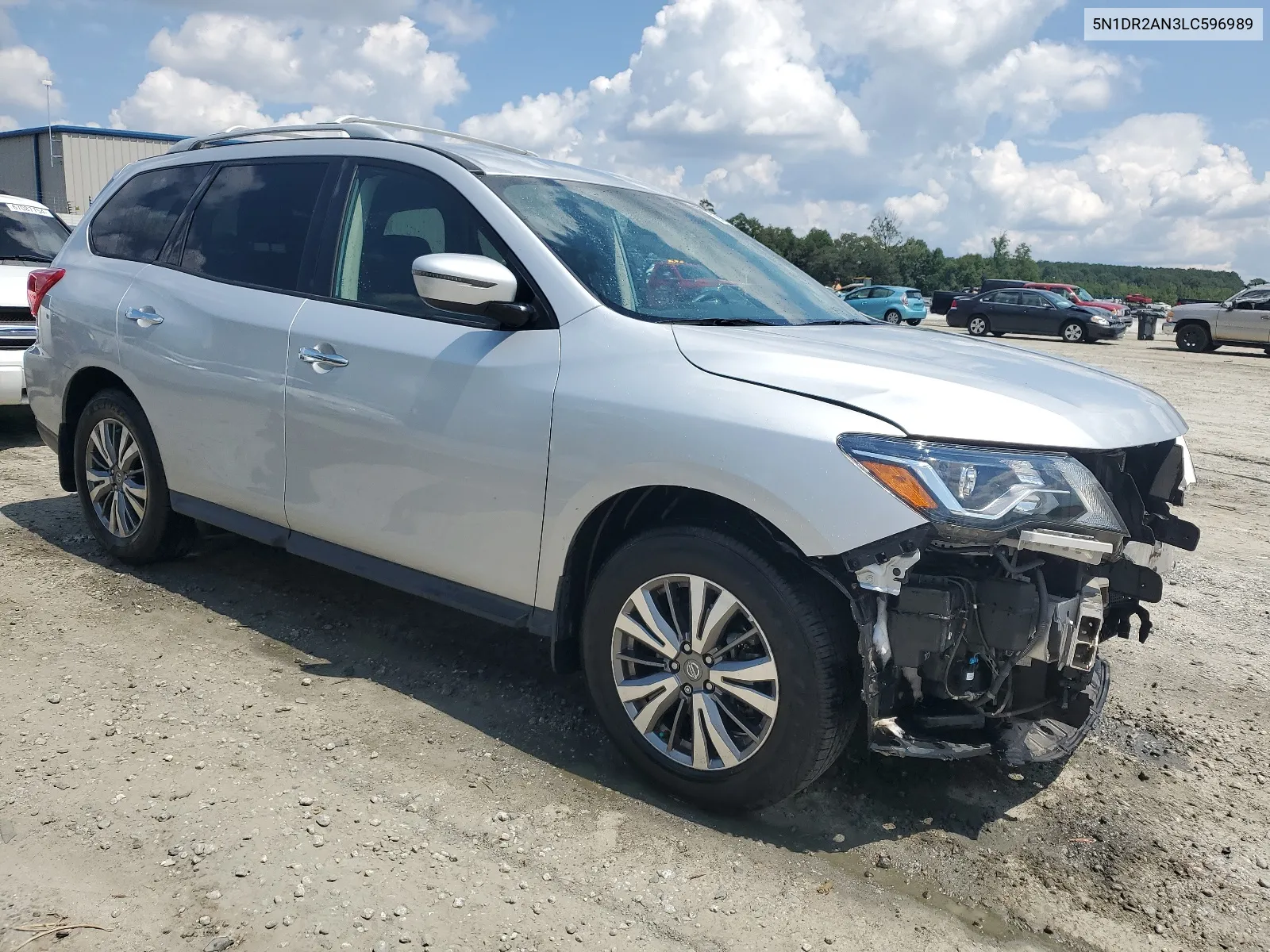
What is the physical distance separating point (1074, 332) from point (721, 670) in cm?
3132

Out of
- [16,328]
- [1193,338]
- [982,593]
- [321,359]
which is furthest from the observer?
[1193,338]

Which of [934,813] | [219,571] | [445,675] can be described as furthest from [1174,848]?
[219,571]

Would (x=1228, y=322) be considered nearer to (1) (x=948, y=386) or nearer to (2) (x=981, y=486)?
(1) (x=948, y=386)

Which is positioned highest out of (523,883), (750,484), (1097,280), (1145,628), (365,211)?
(1097,280)

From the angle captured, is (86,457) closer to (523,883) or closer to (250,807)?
(250,807)

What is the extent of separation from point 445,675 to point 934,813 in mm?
1839

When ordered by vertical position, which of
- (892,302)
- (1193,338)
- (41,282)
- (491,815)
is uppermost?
(892,302)

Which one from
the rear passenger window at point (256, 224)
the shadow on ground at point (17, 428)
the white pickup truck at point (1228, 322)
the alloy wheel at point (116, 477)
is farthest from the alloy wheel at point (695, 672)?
the white pickup truck at point (1228, 322)

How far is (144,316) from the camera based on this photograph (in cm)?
447

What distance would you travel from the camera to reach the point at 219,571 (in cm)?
496

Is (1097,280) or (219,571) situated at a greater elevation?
(1097,280)

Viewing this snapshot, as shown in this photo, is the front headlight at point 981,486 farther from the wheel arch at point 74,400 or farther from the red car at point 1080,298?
the red car at point 1080,298

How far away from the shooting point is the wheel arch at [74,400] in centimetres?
481

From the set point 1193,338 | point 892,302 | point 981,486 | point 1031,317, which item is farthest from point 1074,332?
point 981,486
